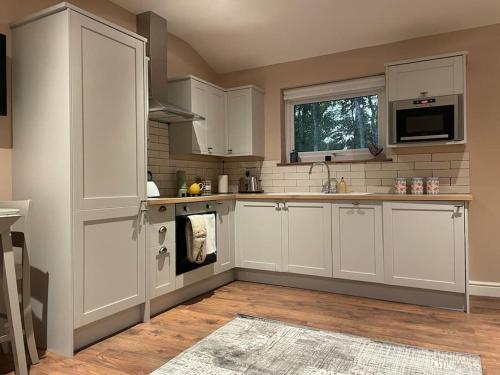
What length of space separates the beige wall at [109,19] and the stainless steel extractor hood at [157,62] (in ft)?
0.47

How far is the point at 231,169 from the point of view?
4738mm

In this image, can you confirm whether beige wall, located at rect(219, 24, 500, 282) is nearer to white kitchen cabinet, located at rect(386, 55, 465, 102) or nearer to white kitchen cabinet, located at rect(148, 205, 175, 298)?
white kitchen cabinet, located at rect(386, 55, 465, 102)

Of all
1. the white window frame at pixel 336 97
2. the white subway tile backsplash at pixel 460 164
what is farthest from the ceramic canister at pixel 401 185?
the white window frame at pixel 336 97

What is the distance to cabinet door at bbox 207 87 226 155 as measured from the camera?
4.16 metres

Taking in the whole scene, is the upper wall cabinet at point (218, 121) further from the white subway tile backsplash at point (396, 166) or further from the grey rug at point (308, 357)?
the grey rug at point (308, 357)

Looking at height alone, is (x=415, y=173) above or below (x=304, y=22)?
below

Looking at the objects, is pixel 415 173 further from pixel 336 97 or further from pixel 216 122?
pixel 216 122

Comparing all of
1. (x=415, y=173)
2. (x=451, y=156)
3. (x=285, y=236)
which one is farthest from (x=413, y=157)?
(x=285, y=236)

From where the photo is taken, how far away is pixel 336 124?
434cm

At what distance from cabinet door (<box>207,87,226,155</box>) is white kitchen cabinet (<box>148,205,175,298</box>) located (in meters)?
1.27

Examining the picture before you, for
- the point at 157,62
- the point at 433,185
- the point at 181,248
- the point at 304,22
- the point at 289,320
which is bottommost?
the point at 289,320

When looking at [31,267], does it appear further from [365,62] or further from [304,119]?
[365,62]

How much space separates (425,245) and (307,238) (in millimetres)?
1031

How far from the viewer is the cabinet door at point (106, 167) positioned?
7.67 ft
